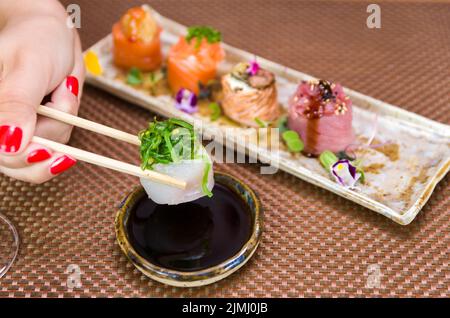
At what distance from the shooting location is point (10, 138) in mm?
1177

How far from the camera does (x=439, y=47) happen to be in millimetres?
2229

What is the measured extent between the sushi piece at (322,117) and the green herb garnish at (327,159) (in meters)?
0.03

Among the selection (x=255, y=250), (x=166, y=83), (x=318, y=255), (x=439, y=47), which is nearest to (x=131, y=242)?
A: (x=255, y=250)

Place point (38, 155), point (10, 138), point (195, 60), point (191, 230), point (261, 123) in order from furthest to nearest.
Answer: point (195, 60) → point (261, 123) → point (191, 230) → point (38, 155) → point (10, 138)

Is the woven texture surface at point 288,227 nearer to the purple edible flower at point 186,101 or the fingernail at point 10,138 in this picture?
the purple edible flower at point 186,101

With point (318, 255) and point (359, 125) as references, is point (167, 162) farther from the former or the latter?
point (359, 125)

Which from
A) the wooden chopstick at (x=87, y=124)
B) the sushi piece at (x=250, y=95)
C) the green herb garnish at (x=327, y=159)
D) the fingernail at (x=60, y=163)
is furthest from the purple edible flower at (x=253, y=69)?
the fingernail at (x=60, y=163)

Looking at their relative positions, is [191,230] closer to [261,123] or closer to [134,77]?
[261,123]

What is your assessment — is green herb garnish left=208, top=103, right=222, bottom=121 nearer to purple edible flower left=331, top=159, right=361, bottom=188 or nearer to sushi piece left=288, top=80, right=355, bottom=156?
sushi piece left=288, top=80, right=355, bottom=156

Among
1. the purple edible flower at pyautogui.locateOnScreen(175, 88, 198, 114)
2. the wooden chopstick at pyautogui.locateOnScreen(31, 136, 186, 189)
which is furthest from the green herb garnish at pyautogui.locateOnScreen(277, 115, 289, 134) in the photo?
the wooden chopstick at pyautogui.locateOnScreen(31, 136, 186, 189)

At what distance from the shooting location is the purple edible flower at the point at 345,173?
1658 millimetres

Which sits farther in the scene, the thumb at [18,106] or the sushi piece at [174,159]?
the sushi piece at [174,159]

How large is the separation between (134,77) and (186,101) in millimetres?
270

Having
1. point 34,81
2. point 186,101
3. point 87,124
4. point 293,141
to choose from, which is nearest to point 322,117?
point 293,141
